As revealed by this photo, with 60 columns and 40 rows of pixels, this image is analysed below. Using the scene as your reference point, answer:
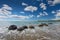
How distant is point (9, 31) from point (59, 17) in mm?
1102

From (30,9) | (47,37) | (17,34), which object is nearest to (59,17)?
(47,37)

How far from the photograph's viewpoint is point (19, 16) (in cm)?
197

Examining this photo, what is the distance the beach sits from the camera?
187 cm

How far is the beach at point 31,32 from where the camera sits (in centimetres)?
187

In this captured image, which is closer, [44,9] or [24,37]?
[24,37]

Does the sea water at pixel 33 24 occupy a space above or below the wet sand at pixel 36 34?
above

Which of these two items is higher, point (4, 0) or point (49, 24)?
point (4, 0)

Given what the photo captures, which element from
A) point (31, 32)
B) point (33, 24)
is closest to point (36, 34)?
point (31, 32)

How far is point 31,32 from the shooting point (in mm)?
1918

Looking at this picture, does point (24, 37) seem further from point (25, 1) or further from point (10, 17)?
point (25, 1)

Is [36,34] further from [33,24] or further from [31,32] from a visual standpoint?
[33,24]

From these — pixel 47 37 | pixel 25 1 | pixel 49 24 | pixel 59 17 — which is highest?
pixel 25 1

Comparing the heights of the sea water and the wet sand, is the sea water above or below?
above

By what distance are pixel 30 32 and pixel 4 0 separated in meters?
0.87
